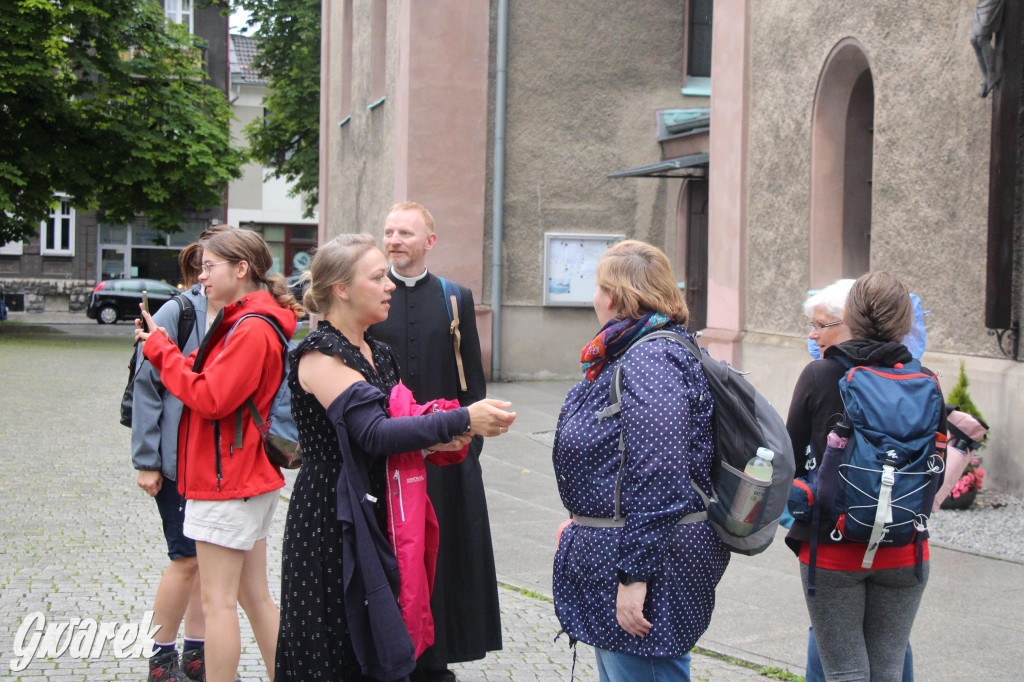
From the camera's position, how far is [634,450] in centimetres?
271

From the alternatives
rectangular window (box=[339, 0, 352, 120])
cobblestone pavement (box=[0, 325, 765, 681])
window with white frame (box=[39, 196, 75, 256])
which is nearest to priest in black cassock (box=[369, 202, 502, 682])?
cobblestone pavement (box=[0, 325, 765, 681])

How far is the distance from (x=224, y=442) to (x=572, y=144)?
12.9 metres

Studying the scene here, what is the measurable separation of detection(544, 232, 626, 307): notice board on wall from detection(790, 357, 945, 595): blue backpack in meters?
12.7

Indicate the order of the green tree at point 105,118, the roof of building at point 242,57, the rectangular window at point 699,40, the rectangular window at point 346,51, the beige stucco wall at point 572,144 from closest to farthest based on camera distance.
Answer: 1. the beige stucco wall at point 572,144
2. the rectangular window at point 699,40
3. the rectangular window at point 346,51
4. the green tree at point 105,118
5. the roof of building at point 242,57

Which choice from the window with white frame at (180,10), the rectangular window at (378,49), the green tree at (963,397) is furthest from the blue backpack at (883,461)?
the window with white frame at (180,10)

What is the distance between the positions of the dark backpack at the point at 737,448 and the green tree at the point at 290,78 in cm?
2803

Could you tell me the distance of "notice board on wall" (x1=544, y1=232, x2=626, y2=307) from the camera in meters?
15.9

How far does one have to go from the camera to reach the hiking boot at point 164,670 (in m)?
4.19

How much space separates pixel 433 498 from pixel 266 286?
1.10 meters

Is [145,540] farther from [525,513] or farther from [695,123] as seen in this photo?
[695,123]

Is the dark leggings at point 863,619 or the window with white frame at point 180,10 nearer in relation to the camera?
the dark leggings at point 863,619

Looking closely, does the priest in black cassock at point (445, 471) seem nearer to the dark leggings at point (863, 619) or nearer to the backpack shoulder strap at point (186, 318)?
the backpack shoulder strap at point (186, 318)

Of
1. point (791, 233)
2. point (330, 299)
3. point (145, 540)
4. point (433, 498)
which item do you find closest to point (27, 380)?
point (145, 540)

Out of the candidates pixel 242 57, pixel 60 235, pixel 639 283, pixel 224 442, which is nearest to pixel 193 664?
pixel 224 442
